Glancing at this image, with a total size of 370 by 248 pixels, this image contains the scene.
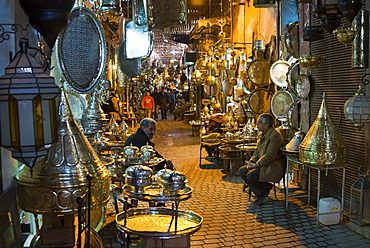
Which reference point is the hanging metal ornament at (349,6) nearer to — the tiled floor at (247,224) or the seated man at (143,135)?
the tiled floor at (247,224)

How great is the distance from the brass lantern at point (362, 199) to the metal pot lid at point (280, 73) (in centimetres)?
336

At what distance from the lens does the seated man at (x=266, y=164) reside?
6.56m

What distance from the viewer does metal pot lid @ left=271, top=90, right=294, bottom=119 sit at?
8.33 metres

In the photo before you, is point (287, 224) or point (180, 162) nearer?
point (287, 224)

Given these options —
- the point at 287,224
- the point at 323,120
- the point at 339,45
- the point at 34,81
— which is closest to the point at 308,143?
the point at 323,120

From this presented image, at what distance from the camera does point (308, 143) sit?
18.6ft

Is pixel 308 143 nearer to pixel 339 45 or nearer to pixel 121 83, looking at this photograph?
pixel 339 45

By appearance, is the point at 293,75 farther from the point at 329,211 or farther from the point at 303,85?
the point at 329,211

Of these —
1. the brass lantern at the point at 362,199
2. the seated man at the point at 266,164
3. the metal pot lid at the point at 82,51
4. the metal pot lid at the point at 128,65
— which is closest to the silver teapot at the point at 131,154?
the metal pot lid at the point at 82,51

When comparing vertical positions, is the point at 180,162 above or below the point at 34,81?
below

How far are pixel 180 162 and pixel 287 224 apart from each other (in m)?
5.38

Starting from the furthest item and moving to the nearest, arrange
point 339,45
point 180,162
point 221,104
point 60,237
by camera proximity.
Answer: point 221,104 < point 180,162 < point 339,45 < point 60,237

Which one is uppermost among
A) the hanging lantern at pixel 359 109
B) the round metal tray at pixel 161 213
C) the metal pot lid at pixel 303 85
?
the metal pot lid at pixel 303 85

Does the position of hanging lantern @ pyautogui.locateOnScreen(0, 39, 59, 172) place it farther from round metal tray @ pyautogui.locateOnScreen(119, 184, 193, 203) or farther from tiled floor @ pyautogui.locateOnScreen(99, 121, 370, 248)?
tiled floor @ pyautogui.locateOnScreen(99, 121, 370, 248)
